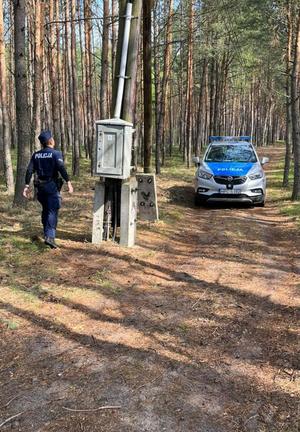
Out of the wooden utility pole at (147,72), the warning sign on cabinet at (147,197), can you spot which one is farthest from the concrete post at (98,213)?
the wooden utility pole at (147,72)

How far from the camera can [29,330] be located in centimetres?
469

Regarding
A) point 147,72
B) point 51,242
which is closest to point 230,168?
point 147,72

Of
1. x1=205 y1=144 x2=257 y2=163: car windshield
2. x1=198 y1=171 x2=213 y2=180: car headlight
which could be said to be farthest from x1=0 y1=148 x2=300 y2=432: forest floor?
x1=205 y1=144 x2=257 y2=163: car windshield

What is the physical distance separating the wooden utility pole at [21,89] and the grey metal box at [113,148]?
3.34 m

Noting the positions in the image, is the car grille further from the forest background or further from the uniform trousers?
the uniform trousers

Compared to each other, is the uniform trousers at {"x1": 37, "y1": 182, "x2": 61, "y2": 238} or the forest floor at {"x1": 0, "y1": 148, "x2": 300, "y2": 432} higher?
the uniform trousers at {"x1": 37, "y1": 182, "x2": 61, "y2": 238}

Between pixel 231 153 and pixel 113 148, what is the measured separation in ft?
22.7

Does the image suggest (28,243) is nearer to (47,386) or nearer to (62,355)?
(62,355)

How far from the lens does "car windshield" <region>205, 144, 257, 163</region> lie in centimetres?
1334

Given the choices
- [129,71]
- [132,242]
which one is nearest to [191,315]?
[132,242]

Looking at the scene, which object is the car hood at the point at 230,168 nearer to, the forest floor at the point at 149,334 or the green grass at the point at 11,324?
the forest floor at the point at 149,334

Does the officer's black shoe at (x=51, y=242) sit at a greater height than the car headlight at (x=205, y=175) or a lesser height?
lesser

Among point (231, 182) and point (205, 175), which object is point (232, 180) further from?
point (205, 175)

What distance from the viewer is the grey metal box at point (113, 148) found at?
7395 mm
